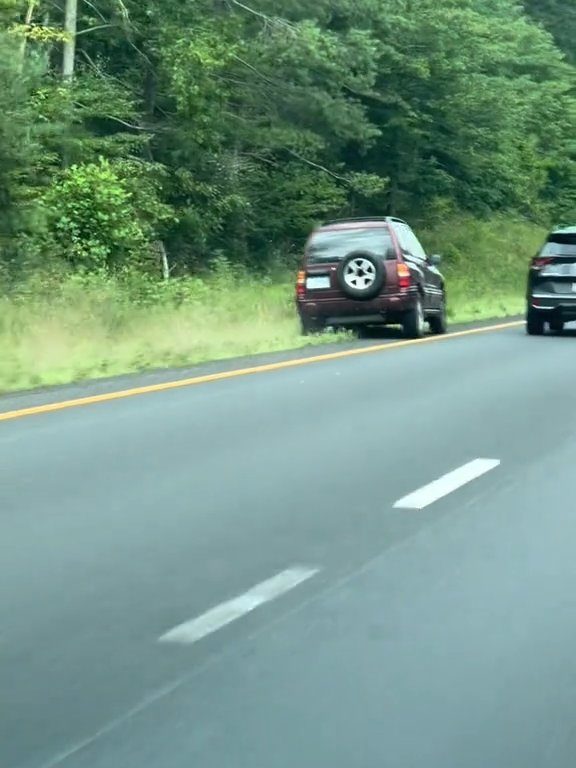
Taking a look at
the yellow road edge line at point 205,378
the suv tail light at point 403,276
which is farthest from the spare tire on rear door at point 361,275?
the yellow road edge line at point 205,378

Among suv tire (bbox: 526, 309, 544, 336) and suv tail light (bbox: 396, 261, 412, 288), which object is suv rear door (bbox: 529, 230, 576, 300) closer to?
suv tire (bbox: 526, 309, 544, 336)

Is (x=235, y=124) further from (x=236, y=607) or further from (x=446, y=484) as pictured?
(x=236, y=607)

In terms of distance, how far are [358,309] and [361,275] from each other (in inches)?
19.5

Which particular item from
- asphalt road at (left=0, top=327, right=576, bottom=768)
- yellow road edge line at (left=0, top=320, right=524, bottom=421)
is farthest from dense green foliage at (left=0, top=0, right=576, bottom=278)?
Result: asphalt road at (left=0, top=327, right=576, bottom=768)

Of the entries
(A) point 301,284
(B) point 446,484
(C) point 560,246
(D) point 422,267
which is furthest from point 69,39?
(B) point 446,484

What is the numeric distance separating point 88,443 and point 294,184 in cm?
2995

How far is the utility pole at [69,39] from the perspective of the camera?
32.3 m

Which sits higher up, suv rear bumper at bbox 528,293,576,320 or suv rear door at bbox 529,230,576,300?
suv rear door at bbox 529,230,576,300

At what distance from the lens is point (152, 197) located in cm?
3459

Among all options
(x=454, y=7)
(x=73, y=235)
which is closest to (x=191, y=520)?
(x=73, y=235)

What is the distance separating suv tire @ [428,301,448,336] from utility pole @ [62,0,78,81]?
31.8 ft

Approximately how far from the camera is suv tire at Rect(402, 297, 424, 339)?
2419 cm

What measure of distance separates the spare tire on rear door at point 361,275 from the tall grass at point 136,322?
103 cm

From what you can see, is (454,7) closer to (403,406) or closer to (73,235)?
(73,235)
